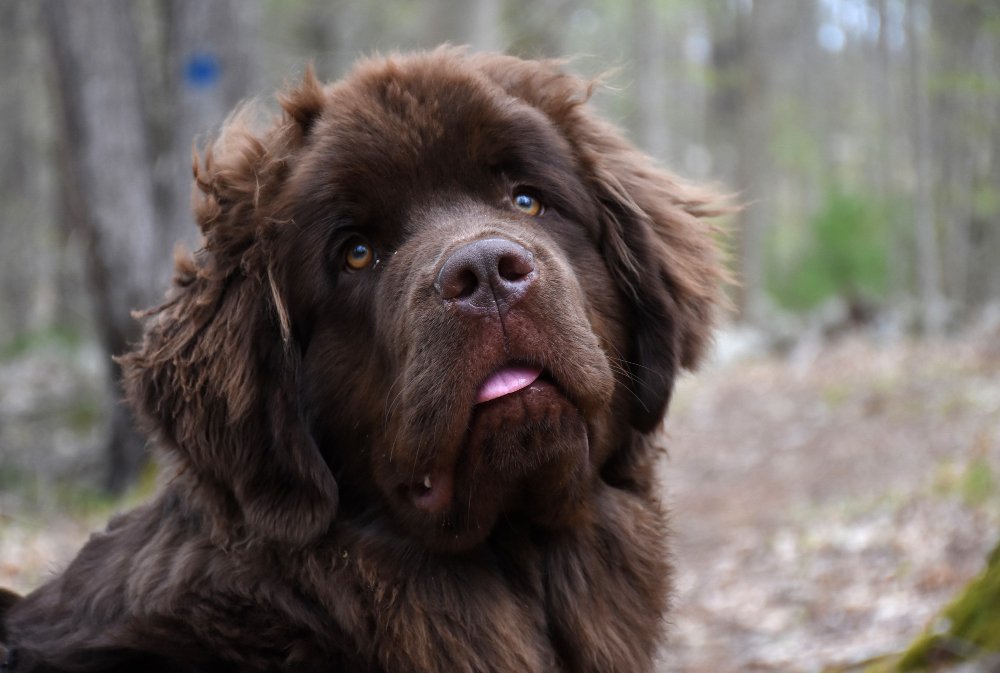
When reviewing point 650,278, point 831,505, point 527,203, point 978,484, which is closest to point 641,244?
point 650,278

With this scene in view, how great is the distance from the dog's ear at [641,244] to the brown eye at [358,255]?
0.78 meters

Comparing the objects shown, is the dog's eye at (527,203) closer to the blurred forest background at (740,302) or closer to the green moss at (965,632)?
the blurred forest background at (740,302)

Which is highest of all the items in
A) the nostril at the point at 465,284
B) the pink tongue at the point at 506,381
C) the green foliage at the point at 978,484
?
A: the nostril at the point at 465,284

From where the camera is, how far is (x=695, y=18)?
3697 cm

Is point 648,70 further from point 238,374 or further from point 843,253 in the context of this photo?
point 238,374

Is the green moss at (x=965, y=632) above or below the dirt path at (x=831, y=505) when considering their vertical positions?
above

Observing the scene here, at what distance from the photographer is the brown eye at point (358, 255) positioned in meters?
3.28

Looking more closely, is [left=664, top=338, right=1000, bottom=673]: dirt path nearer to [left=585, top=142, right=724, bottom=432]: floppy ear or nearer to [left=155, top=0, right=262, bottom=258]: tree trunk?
[left=585, top=142, right=724, bottom=432]: floppy ear

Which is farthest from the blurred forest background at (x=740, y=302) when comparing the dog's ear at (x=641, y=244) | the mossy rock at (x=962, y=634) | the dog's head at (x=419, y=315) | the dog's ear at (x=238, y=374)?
the mossy rock at (x=962, y=634)

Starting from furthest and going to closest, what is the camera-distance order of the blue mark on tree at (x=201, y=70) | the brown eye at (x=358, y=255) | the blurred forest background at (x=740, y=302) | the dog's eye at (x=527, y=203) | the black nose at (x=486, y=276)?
the blue mark on tree at (x=201, y=70)
the blurred forest background at (x=740, y=302)
the dog's eye at (x=527, y=203)
the brown eye at (x=358, y=255)
the black nose at (x=486, y=276)

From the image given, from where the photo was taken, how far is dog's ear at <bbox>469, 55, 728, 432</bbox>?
3.53 meters

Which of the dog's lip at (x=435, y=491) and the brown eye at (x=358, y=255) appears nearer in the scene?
the dog's lip at (x=435, y=491)

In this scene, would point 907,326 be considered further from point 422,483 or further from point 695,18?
point 695,18

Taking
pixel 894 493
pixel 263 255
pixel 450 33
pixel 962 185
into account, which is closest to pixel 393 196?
pixel 263 255
